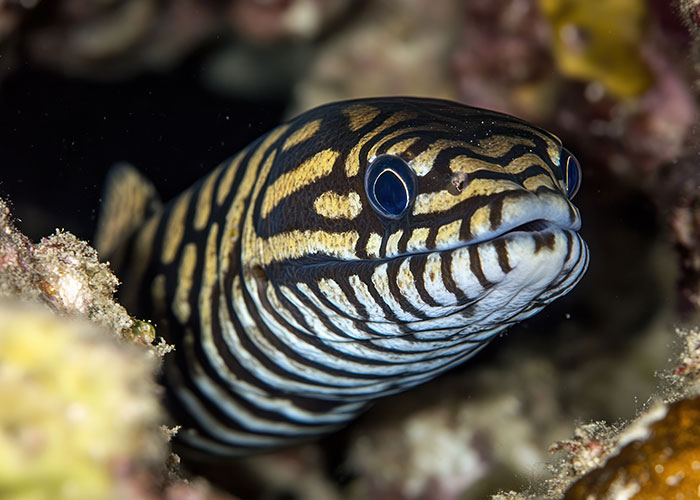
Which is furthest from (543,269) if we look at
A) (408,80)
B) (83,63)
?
(83,63)

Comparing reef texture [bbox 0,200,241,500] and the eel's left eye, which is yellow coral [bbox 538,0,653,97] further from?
reef texture [bbox 0,200,241,500]

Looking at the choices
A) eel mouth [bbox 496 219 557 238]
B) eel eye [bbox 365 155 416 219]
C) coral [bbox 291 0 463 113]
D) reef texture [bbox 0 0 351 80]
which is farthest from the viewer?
coral [bbox 291 0 463 113]

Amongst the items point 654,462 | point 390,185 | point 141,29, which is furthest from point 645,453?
point 141,29

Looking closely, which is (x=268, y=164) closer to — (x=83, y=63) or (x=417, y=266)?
(x=417, y=266)

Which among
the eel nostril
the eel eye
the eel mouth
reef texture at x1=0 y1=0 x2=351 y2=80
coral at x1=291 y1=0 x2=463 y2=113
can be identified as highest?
reef texture at x1=0 y1=0 x2=351 y2=80

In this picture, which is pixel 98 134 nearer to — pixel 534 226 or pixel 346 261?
pixel 346 261

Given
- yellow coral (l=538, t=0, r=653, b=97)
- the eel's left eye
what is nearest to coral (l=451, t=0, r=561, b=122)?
yellow coral (l=538, t=0, r=653, b=97)
